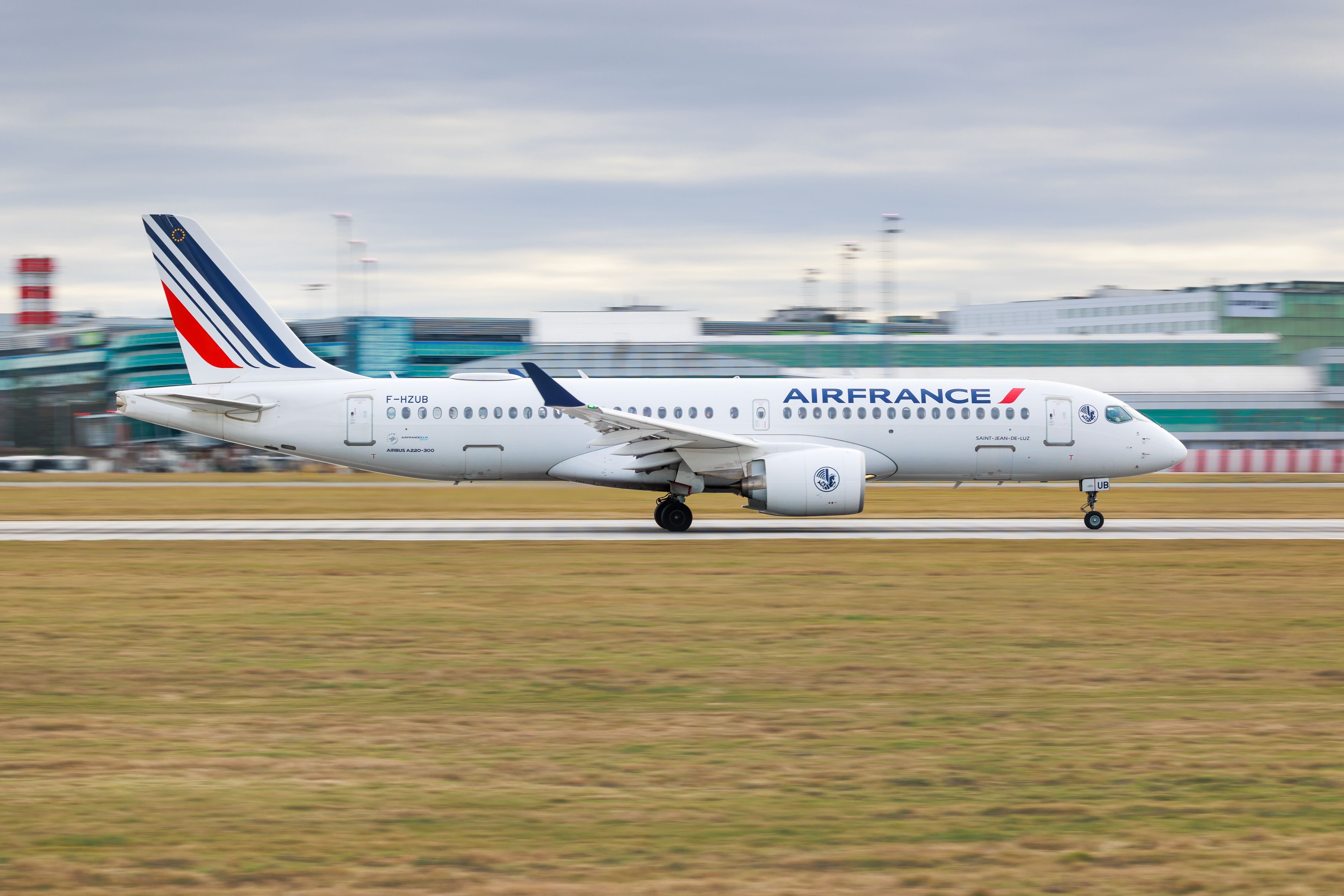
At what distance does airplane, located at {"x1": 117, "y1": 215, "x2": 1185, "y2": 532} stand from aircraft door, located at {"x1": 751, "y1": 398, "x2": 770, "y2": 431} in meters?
0.03

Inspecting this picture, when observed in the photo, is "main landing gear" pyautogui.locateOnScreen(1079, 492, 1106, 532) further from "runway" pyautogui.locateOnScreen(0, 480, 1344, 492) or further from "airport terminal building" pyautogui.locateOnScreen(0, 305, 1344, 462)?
"airport terminal building" pyautogui.locateOnScreen(0, 305, 1344, 462)

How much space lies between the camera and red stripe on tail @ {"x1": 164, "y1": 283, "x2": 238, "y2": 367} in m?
28.9

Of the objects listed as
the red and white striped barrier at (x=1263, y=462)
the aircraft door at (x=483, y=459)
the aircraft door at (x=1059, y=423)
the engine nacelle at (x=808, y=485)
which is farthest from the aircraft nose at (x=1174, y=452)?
the red and white striped barrier at (x=1263, y=462)

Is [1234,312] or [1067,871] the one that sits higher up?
[1234,312]

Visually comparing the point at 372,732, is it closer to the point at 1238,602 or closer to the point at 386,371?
the point at 1238,602

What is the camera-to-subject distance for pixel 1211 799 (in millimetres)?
7832

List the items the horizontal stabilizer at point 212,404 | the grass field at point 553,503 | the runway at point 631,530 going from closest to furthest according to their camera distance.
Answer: the runway at point 631,530 < the horizontal stabilizer at point 212,404 < the grass field at point 553,503

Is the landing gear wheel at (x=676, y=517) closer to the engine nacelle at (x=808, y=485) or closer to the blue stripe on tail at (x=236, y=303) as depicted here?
the engine nacelle at (x=808, y=485)

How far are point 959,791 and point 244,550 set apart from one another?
17583 millimetres

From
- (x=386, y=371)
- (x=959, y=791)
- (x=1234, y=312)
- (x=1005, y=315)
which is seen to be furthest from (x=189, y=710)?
(x=1005, y=315)

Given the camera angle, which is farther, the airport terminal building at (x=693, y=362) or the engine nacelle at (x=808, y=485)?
the airport terminal building at (x=693, y=362)

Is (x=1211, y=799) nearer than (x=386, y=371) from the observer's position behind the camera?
Yes

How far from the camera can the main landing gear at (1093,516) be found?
2786 centimetres

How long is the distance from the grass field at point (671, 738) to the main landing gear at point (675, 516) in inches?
343
